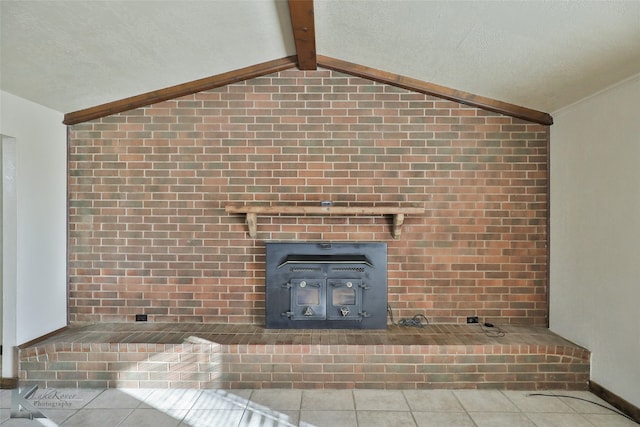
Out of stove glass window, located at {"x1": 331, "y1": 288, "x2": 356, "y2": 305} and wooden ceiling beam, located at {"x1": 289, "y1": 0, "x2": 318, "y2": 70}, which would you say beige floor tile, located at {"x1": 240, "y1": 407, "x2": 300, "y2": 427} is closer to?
stove glass window, located at {"x1": 331, "y1": 288, "x2": 356, "y2": 305}

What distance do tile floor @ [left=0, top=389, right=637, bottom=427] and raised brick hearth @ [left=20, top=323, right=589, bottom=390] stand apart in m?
0.07

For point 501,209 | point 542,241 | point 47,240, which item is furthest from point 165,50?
point 542,241

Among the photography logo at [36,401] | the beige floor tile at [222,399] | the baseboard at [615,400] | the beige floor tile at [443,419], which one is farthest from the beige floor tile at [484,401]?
the photography logo at [36,401]

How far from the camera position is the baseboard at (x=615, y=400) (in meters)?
Answer: 2.57

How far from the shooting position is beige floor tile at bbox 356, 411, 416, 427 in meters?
2.58

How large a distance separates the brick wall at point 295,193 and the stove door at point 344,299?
0.35 m

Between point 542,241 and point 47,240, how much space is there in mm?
4347

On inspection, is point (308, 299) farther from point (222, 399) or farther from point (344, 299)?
point (222, 399)

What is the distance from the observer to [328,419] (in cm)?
263

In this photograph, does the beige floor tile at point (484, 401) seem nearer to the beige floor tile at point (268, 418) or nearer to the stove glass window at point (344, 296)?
the stove glass window at point (344, 296)

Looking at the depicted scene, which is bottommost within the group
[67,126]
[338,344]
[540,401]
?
[540,401]

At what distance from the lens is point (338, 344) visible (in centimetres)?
310

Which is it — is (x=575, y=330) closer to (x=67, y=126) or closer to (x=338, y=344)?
(x=338, y=344)

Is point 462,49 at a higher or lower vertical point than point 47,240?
higher
